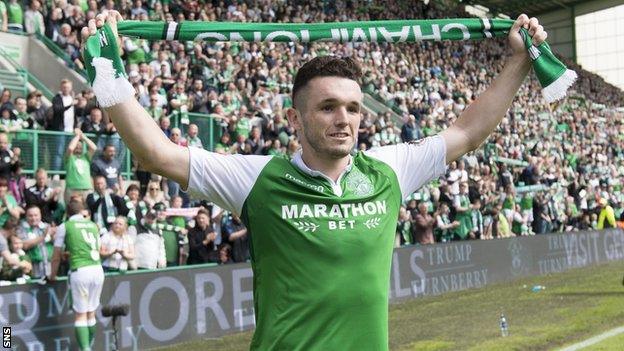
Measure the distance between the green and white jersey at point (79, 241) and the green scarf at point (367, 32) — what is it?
717 cm

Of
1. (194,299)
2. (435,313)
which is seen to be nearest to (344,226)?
(194,299)

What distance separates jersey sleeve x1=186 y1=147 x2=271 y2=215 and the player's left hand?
1.37 metres

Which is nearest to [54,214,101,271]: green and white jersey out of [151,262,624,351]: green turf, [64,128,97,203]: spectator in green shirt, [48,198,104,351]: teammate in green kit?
[48,198,104,351]: teammate in green kit

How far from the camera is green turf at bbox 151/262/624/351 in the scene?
10820 millimetres

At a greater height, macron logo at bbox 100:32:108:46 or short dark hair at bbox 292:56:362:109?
macron logo at bbox 100:32:108:46

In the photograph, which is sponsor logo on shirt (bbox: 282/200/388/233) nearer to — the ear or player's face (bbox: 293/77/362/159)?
player's face (bbox: 293/77/362/159)

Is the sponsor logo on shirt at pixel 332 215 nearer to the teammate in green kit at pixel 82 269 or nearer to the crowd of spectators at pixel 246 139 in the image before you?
the crowd of spectators at pixel 246 139

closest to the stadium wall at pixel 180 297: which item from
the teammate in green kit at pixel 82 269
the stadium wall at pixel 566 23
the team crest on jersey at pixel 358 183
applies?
the teammate in green kit at pixel 82 269

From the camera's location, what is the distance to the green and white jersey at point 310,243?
126 inches

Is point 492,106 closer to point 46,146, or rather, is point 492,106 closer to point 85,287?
point 85,287

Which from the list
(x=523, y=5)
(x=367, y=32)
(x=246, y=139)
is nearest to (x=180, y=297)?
(x=246, y=139)

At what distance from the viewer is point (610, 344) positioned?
33.3ft

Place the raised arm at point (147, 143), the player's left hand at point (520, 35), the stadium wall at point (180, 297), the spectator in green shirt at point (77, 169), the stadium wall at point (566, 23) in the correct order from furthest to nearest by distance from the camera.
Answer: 1. the stadium wall at point (566, 23)
2. the spectator in green shirt at point (77, 169)
3. the stadium wall at point (180, 297)
4. the player's left hand at point (520, 35)
5. the raised arm at point (147, 143)

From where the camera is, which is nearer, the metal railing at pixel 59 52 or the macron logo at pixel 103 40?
the macron logo at pixel 103 40
